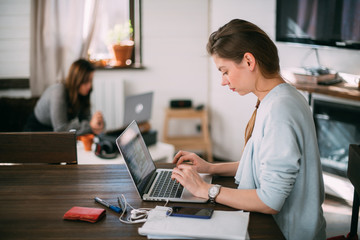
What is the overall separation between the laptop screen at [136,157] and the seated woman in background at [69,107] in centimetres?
135

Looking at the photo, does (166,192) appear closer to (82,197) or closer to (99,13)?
(82,197)

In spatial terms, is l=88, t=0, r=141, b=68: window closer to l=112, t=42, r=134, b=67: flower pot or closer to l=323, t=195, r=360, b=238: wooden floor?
l=112, t=42, r=134, b=67: flower pot

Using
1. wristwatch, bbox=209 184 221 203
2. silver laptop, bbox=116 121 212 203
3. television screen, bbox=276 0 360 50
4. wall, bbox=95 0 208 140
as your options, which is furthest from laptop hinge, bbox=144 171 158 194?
wall, bbox=95 0 208 140

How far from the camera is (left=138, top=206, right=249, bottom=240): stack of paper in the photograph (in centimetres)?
116

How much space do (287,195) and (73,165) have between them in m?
0.95

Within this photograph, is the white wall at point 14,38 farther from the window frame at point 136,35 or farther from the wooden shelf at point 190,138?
the wooden shelf at point 190,138

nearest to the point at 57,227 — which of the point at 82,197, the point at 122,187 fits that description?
the point at 82,197

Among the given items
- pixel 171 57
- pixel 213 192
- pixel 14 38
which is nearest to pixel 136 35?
pixel 171 57

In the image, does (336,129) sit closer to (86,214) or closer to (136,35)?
(136,35)

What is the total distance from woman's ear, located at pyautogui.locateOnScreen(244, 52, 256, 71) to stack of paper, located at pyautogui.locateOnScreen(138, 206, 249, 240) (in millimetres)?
475

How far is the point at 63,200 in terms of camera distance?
4.77 feet

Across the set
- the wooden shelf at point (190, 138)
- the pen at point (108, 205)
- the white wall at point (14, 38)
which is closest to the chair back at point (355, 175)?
the pen at point (108, 205)

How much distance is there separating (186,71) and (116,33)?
0.79 metres

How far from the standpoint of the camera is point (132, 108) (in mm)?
3033
